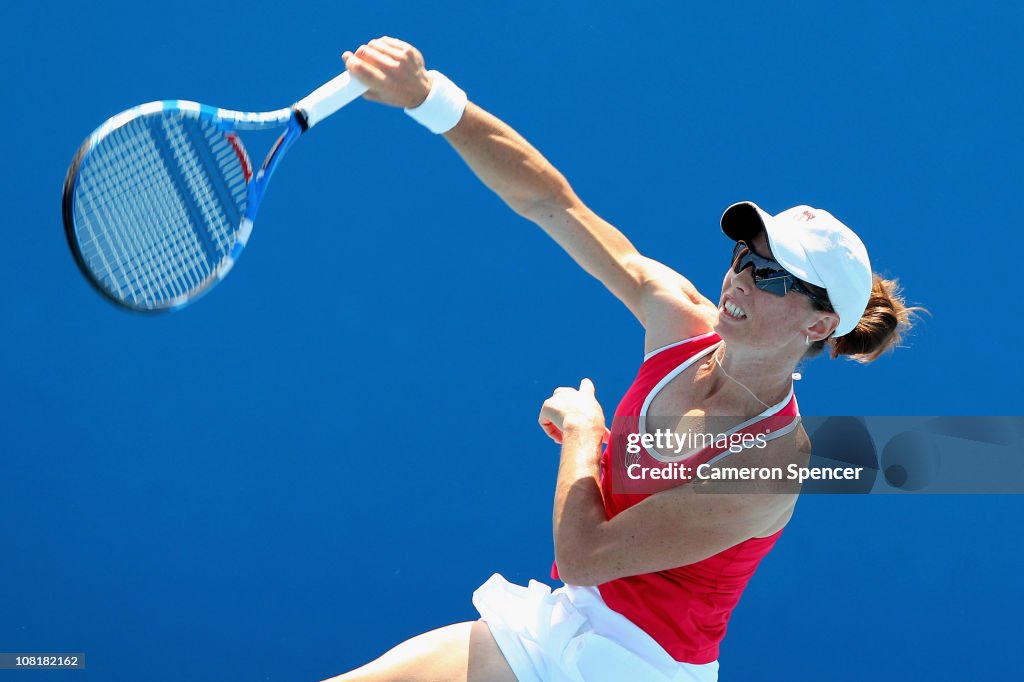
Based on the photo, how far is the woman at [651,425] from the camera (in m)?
1.94

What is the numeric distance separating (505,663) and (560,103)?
64.6 inches

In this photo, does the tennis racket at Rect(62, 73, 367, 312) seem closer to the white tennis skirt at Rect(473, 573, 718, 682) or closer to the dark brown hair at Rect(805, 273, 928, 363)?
the white tennis skirt at Rect(473, 573, 718, 682)

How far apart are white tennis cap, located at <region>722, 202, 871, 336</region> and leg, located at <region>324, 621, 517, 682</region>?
0.79 m

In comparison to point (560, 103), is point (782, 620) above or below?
below

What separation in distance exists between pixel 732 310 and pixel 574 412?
332 millimetres

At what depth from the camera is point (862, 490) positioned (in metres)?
3.40

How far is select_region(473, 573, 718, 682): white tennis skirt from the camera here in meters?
2.05

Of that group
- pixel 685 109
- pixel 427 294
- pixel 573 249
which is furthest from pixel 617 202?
pixel 573 249

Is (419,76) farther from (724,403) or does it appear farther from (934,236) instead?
(934,236)

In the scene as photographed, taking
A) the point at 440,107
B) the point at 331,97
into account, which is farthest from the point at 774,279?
the point at 331,97
